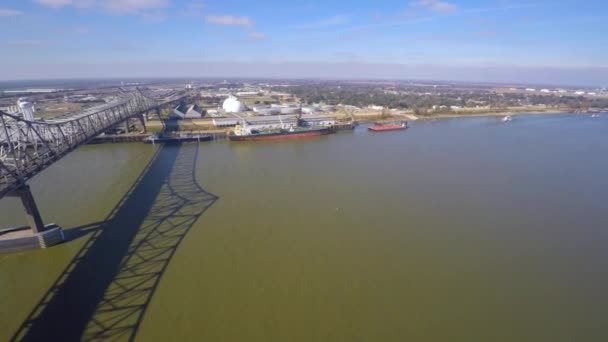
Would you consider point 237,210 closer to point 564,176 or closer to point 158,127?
point 564,176

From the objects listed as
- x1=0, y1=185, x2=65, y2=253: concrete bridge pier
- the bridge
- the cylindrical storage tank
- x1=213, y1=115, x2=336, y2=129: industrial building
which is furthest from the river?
the cylindrical storage tank

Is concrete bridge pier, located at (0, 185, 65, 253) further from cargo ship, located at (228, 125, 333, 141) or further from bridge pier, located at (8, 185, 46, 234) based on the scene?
cargo ship, located at (228, 125, 333, 141)

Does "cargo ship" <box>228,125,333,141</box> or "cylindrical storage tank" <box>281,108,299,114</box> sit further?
A: "cylindrical storage tank" <box>281,108,299,114</box>

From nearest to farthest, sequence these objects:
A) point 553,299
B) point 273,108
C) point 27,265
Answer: point 553,299 → point 27,265 → point 273,108

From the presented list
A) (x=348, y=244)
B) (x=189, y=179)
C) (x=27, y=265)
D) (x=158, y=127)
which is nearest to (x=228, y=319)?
(x=348, y=244)

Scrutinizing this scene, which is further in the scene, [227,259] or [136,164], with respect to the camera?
[136,164]

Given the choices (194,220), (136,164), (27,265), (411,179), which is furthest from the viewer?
(136,164)
